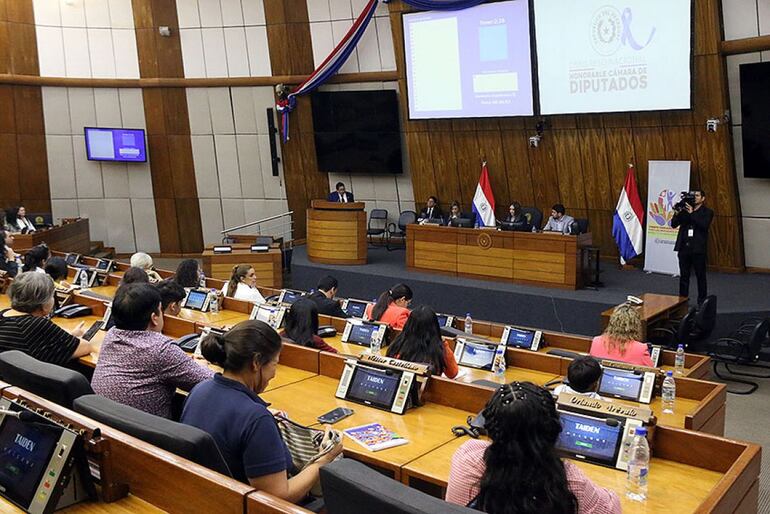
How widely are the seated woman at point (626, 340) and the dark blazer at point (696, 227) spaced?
3682 mm

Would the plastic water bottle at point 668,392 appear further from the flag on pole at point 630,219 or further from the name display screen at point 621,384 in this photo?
the flag on pole at point 630,219

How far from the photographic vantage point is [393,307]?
211 inches

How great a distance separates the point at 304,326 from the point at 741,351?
3948 millimetres

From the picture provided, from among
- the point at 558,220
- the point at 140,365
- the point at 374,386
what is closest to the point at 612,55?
the point at 558,220

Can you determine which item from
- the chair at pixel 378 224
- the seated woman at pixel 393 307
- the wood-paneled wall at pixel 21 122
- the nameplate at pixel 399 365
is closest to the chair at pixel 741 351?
the seated woman at pixel 393 307

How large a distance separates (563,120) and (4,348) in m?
8.05

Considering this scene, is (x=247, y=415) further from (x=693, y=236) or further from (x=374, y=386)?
(x=693, y=236)

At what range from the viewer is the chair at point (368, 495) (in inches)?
Answer: 63.4

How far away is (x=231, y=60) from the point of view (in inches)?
496

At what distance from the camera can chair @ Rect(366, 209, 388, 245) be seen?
39.9 feet

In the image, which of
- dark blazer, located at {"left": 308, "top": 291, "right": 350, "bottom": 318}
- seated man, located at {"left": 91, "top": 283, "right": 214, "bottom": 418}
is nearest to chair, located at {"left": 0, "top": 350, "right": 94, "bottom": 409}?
seated man, located at {"left": 91, "top": 283, "right": 214, "bottom": 418}

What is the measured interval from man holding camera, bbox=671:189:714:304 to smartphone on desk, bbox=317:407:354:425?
17.7 ft

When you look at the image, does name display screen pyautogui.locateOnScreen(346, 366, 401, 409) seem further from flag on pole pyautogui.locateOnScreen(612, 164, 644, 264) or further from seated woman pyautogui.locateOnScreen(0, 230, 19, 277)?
flag on pole pyautogui.locateOnScreen(612, 164, 644, 264)

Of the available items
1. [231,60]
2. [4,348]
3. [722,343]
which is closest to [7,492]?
[4,348]
